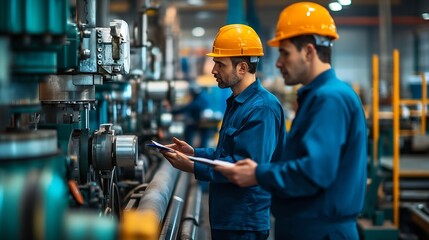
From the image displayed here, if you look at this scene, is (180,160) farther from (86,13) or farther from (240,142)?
(86,13)

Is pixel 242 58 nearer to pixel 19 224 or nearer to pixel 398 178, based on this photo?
pixel 19 224

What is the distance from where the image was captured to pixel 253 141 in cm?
277

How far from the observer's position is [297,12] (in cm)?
234

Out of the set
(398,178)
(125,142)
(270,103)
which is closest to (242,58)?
(270,103)

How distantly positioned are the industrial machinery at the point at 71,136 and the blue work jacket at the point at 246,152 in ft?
1.01

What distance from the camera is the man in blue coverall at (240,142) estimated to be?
279cm

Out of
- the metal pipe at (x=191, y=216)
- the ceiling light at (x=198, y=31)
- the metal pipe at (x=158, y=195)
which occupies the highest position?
the ceiling light at (x=198, y=31)

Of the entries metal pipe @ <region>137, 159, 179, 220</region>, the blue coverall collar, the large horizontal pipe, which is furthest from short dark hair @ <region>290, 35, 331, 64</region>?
metal pipe @ <region>137, 159, 179, 220</region>

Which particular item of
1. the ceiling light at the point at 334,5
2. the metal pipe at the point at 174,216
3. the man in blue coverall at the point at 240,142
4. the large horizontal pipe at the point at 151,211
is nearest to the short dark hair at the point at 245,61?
the man in blue coverall at the point at 240,142

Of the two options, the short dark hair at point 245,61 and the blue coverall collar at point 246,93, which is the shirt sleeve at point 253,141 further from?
the short dark hair at point 245,61

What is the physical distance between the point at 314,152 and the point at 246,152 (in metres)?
0.66

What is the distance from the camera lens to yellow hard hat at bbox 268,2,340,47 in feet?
7.58

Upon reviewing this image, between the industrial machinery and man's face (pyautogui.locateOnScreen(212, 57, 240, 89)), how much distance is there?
0.45 m

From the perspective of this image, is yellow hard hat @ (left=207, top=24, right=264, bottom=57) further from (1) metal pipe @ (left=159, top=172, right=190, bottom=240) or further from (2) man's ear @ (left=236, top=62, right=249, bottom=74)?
(1) metal pipe @ (left=159, top=172, right=190, bottom=240)
